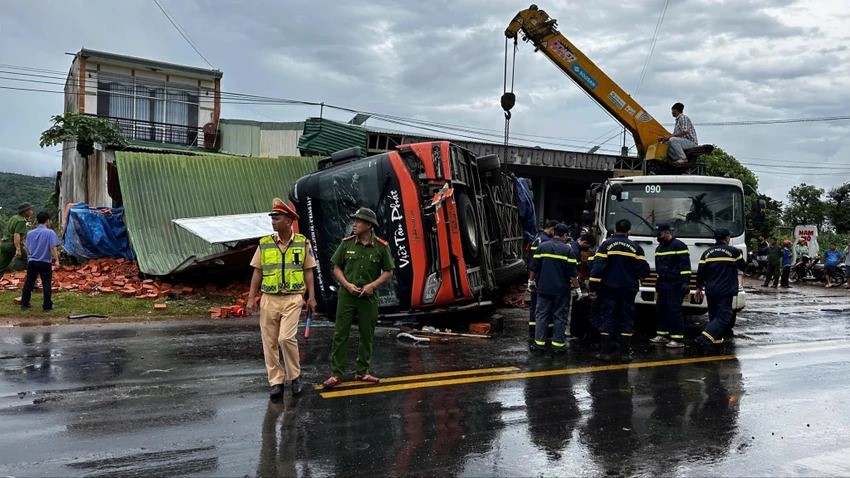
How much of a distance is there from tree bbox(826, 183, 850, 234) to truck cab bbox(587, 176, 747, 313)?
3241 centimetres

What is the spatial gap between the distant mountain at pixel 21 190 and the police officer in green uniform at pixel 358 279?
35.6 metres

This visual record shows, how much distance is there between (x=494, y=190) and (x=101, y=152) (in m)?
12.8

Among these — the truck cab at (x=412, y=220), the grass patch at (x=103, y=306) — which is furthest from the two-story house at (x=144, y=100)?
the truck cab at (x=412, y=220)

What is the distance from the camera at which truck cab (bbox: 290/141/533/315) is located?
332 inches

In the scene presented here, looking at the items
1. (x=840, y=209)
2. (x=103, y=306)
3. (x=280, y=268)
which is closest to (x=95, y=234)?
(x=103, y=306)

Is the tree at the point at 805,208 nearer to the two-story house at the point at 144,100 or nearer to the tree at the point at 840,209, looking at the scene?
the tree at the point at 840,209

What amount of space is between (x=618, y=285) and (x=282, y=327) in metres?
4.10

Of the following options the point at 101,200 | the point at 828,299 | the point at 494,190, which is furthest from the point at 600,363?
the point at 101,200

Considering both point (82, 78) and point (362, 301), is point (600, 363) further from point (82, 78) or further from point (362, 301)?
point (82, 78)

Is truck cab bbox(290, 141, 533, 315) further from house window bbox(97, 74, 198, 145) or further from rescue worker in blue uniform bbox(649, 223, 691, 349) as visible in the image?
house window bbox(97, 74, 198, 145)

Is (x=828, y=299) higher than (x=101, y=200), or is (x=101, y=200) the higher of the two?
(x=101, y=200)

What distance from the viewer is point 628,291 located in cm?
780

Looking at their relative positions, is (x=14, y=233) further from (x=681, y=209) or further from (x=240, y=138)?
(x=240, y=138)

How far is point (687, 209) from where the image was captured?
996cm
